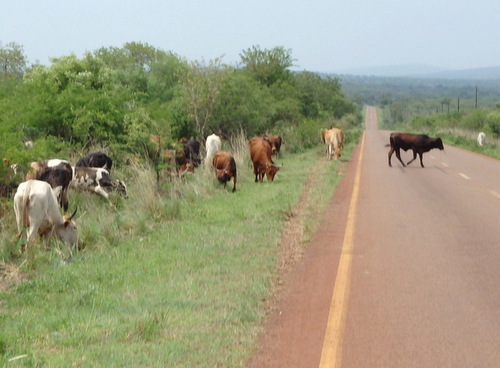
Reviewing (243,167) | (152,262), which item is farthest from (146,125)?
(152,262)

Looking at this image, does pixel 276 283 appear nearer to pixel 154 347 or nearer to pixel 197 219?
pixel 154 347

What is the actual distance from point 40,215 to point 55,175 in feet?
10.4

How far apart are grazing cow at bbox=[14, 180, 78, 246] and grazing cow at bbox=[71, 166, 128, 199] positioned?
13.1 feet

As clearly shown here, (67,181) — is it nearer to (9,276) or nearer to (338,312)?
(9,276)

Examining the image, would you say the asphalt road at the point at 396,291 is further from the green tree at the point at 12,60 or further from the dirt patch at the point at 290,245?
the green tree at the point at 12,60

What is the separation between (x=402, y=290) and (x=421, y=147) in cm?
2021

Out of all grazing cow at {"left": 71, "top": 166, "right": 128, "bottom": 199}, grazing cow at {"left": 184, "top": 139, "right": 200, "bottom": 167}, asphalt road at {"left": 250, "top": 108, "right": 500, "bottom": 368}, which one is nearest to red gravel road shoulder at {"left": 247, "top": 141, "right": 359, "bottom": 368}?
asphalt road at {"left": 250, "top": 108, "right": 500, "bottom": 368}

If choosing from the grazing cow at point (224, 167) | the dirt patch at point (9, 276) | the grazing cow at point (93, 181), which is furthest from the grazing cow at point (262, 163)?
the dirt patch at point (9, 276)

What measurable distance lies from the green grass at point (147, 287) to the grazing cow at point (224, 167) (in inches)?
114

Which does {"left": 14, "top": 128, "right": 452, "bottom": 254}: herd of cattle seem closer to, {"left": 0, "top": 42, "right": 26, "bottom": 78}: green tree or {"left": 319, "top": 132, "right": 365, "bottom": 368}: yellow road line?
{"left": 319, "top": 132, "right": 365, "bottom": 368}: yellow road line

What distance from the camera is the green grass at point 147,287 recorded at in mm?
6117

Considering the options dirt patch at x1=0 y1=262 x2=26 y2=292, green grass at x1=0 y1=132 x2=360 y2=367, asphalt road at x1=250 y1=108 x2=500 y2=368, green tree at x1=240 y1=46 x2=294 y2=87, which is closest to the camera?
green grass at x1=0 y1=132 x2=360 y2=367

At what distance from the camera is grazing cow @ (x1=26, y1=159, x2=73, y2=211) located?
13.6m

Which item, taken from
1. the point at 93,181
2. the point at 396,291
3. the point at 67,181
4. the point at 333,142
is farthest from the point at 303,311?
the point at 333,142
